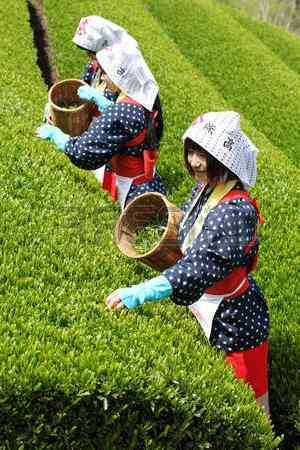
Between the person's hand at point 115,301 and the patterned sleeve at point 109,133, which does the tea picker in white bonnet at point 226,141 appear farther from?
the patterned sleeve at point 109,133

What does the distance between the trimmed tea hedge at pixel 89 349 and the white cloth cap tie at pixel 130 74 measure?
4.45 feet

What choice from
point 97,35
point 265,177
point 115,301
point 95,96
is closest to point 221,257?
point 115,301

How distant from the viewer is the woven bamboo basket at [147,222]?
4961 millimetres

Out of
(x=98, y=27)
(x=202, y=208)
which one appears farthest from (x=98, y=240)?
(x=98, y=27)

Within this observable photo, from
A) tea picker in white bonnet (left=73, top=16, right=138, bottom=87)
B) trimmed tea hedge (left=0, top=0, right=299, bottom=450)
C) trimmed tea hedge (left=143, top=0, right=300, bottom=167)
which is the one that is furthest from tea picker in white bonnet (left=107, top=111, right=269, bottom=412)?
trimmed tea hedge (left=143, top=0, right=300, bottom=167)

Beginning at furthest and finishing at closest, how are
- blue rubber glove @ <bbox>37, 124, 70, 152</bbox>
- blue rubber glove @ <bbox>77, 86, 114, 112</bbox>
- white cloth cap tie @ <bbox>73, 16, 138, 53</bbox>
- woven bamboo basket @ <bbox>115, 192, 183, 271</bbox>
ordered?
1. white cloth cap tie @ <bbox>73, 16, 138, 53</bbox>
2. blue rubber glove @ <bbox>77, 86, 114, 112</bbox>
3. blue rubber glove @ <bbox>37, 124, 70, 152</bbox>
4. woven bamboo basket @ <bbox>115, 192, 183, 271</bbox>

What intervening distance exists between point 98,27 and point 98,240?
325cm

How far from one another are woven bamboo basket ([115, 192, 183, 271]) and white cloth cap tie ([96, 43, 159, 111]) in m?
1.28

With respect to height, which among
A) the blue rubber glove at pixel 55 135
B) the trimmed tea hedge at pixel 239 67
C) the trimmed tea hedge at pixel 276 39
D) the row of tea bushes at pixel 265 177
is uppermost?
the blue rubber glove at pixel 55 135

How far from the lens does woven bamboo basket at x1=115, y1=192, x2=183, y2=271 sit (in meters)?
4.96

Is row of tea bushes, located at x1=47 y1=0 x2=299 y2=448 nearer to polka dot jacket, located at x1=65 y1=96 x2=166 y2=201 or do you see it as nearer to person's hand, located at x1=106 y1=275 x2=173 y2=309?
person's hand, located at x1=106 y1=275 x2=173 y2=309

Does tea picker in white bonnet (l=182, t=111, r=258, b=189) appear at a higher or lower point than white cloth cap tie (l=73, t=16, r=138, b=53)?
higher

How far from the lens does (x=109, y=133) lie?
6117 millimetres

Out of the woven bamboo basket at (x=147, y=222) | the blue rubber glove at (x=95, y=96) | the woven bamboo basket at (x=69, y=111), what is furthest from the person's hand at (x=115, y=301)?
the woven bamboo basket at (x=69, y=111)
